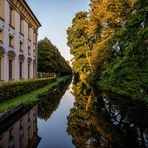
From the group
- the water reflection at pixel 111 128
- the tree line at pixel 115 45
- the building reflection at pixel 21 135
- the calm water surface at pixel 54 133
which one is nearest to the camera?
the building reflection at pixel 21 135

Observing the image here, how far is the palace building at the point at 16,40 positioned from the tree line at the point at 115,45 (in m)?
9.05

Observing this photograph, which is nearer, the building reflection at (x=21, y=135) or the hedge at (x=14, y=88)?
the building reflection at (x=21, y=135)

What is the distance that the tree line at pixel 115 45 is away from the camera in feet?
41.3

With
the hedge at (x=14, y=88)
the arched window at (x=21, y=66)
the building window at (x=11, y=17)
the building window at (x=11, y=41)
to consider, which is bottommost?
the hedge at (x=14, y=88)

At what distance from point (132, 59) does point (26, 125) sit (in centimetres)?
594

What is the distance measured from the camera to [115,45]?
68.3ft

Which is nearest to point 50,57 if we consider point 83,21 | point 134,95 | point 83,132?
point 83,21

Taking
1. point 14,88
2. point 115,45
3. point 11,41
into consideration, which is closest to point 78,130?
point 14,88

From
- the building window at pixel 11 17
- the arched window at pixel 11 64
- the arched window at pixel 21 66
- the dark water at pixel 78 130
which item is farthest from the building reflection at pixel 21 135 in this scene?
the arched window at pixel 21 66

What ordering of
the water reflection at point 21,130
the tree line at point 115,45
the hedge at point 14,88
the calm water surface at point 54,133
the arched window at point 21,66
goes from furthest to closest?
the arched window at point 21,66 → the hedge at point 14,88 → the tree line at point 115,45 → the calm water surface at point 54,133 → the water reflection at point 21,130

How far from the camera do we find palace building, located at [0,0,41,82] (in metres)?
22.4

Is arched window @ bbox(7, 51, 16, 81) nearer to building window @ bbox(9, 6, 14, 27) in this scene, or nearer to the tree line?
building window @ bbox(9, 6, 14, 27)

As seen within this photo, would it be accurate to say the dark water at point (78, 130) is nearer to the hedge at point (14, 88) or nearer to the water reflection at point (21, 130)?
the water reflection at point (21, 130)

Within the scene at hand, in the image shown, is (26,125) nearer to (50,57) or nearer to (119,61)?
(119,61)
